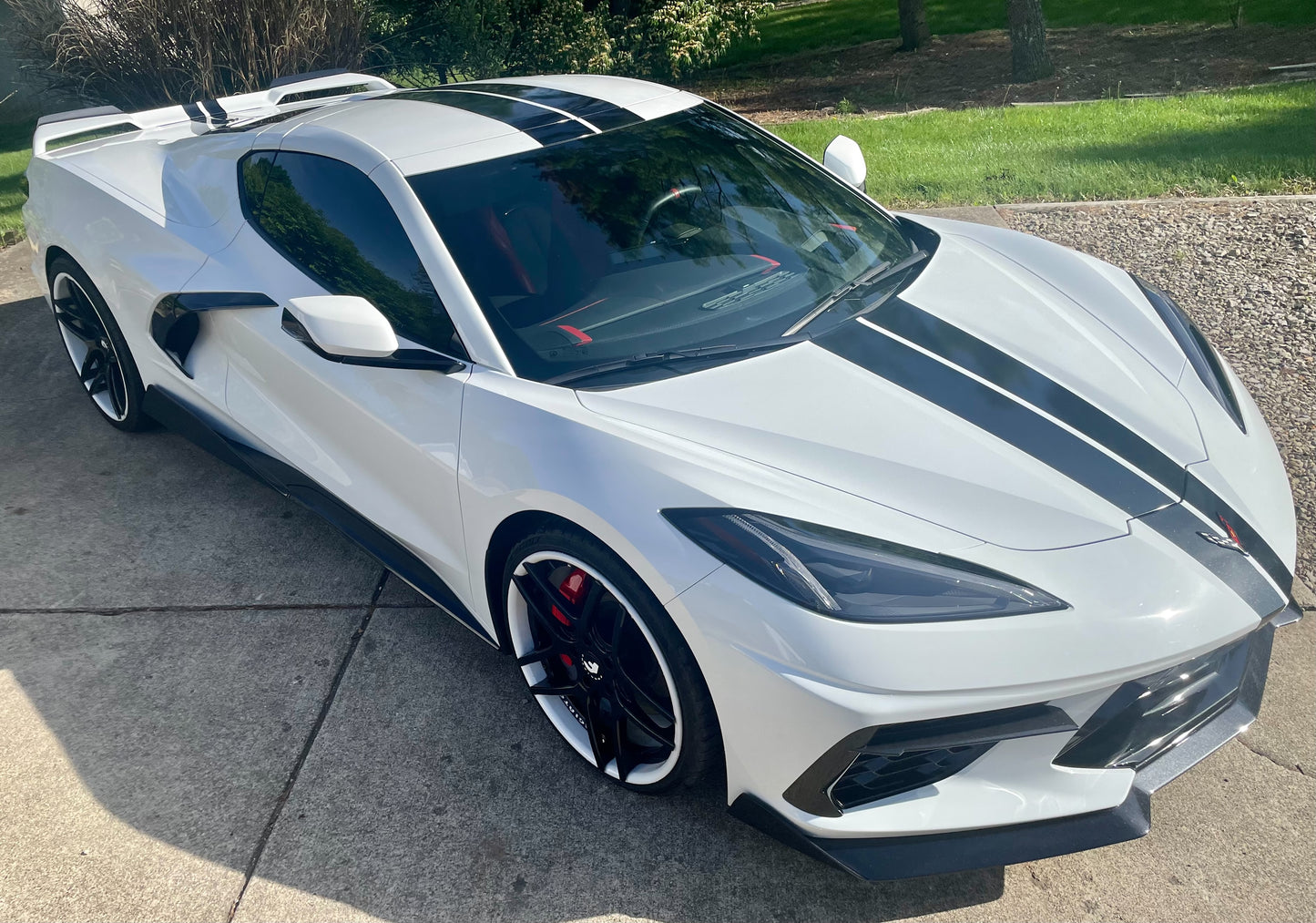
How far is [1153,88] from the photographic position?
10.2m

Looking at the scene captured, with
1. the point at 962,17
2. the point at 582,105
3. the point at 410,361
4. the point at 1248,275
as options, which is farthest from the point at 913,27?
the point at 410,361

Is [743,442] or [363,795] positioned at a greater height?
[743,442]

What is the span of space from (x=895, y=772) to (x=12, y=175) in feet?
30.4

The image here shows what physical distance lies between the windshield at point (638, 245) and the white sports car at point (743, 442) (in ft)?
0.04

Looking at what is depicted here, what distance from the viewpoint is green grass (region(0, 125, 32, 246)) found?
6927 millimetres

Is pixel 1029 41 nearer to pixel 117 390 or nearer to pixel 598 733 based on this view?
pixel 117 390

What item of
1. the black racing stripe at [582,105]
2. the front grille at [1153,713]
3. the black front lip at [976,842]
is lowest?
the black front lip at [976,842]

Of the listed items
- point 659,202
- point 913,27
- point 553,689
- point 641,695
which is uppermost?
point 659,202

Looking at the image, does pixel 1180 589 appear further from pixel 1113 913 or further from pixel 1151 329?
pixel 1151 329

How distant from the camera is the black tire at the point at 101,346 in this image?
4.02 meters

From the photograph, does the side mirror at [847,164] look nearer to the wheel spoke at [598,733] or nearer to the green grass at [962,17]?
the wheel spoke at [598,733]

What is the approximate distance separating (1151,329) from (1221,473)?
2.40ft

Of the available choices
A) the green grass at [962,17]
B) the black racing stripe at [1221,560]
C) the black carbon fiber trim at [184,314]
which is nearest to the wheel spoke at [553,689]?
the black racing stripe at [1221,560]

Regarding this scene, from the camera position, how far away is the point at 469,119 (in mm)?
3213
